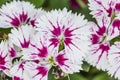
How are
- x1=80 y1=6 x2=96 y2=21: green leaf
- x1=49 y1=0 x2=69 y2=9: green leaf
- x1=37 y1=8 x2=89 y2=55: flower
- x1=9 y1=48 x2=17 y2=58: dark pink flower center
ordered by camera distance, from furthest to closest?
x1=49 y1=0 x2=69 y2=9: green leaf
x1=80 y1=6 x2=96 y2=21: green leaf
x1=9 y1=48 x2=17 y2=58: dark pink flower center
x1=37 y1=8 x2=89 y2=55: flower

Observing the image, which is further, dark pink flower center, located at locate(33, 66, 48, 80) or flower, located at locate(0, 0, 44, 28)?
flower, located at locate(0, 0, 44, 28)

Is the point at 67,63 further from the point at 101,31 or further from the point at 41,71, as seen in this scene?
the point at 101,31

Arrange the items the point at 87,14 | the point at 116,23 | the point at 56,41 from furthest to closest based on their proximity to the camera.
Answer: the point at 87,14
the point at 116,23
the point at 56,41

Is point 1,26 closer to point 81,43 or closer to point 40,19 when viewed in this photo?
point 40,19

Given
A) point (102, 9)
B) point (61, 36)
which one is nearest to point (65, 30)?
point (61, 36)

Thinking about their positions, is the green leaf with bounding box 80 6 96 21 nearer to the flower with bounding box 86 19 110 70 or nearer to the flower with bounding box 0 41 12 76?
the flower with bounding box 86 19 110 70

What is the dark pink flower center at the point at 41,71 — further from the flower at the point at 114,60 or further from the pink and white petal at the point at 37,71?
the flower at the point at 114,60

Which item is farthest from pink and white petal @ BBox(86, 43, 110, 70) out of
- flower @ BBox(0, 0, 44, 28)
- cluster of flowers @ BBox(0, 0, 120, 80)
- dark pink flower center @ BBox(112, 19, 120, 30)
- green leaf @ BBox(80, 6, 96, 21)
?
flower @ BBox(0, 0, 44, 28)

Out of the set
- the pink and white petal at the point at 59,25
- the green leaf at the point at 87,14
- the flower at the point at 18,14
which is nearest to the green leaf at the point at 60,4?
the green leaf at the point at 87,14
